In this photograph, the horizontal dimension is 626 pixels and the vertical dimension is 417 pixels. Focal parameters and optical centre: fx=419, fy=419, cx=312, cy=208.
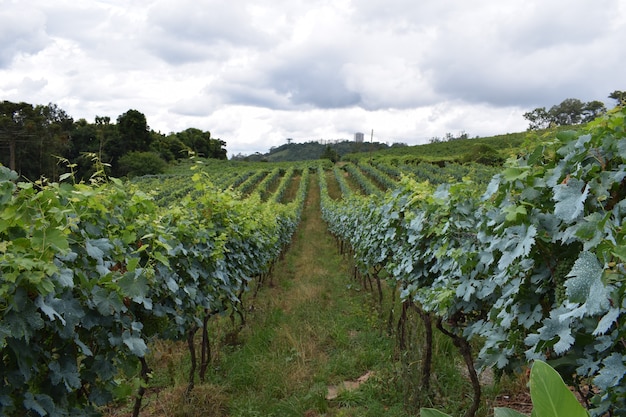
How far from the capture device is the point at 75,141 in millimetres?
55000

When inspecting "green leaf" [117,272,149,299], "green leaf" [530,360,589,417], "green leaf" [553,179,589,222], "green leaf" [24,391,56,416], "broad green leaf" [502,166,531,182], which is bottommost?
"green leaf" [24,391,56,416]

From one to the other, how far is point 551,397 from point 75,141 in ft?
208

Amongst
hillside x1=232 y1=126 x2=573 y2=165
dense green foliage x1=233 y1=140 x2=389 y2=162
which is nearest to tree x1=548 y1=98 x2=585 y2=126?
hillside x1=232 y1=126 x2=573 y2=165

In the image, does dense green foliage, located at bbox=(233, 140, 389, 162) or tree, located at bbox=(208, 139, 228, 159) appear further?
dense green foliage, located at bbox=(233, 140, 389, 162)

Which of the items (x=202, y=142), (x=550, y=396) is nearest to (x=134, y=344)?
(x=550, y=396)

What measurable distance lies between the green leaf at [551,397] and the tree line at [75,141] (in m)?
33.8

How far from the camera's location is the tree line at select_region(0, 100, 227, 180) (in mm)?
41156

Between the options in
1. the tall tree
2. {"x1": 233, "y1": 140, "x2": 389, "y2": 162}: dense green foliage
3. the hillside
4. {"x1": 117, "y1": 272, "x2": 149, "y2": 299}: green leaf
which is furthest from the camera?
{"x1": 233, "y1": 140, "x2": 389, "y2": 162}: dense green foliage

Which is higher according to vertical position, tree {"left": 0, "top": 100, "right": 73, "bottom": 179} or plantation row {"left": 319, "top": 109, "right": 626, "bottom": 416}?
tree {"left": 0, "top": 100, "right": 73, "bottom": 179}

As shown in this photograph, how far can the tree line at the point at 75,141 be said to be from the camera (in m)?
41.2

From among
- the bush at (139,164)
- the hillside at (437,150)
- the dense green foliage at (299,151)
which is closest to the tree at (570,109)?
the hillside at (437,150)

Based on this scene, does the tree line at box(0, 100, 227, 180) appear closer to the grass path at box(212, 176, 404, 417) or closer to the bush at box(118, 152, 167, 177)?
the bush at box(118, 152, 167, 177)

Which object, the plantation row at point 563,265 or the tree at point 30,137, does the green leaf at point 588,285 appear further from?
the tree at point 30,137

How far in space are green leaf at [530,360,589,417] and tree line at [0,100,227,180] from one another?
3381 cm
